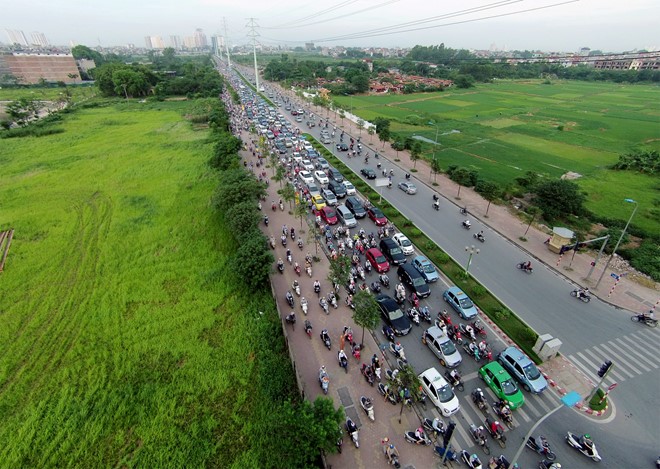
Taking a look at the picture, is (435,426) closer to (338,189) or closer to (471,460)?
(471,460)

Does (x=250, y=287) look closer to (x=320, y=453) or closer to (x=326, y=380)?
(x=326, y=380)

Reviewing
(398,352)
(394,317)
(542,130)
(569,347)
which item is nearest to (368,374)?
(398,352)

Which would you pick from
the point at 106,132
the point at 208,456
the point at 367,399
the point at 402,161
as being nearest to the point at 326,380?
the point at 367,399

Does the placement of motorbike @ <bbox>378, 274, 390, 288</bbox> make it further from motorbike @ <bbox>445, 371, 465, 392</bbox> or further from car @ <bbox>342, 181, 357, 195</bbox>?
car @ <bbox>342, 181, 357, 195</bbox>

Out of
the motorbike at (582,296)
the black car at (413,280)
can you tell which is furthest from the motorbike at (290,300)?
the motorbike at (582,296)

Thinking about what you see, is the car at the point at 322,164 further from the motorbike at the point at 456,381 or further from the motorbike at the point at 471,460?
the motorbike at the point at 471,460

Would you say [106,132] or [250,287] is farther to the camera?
[106,132]
